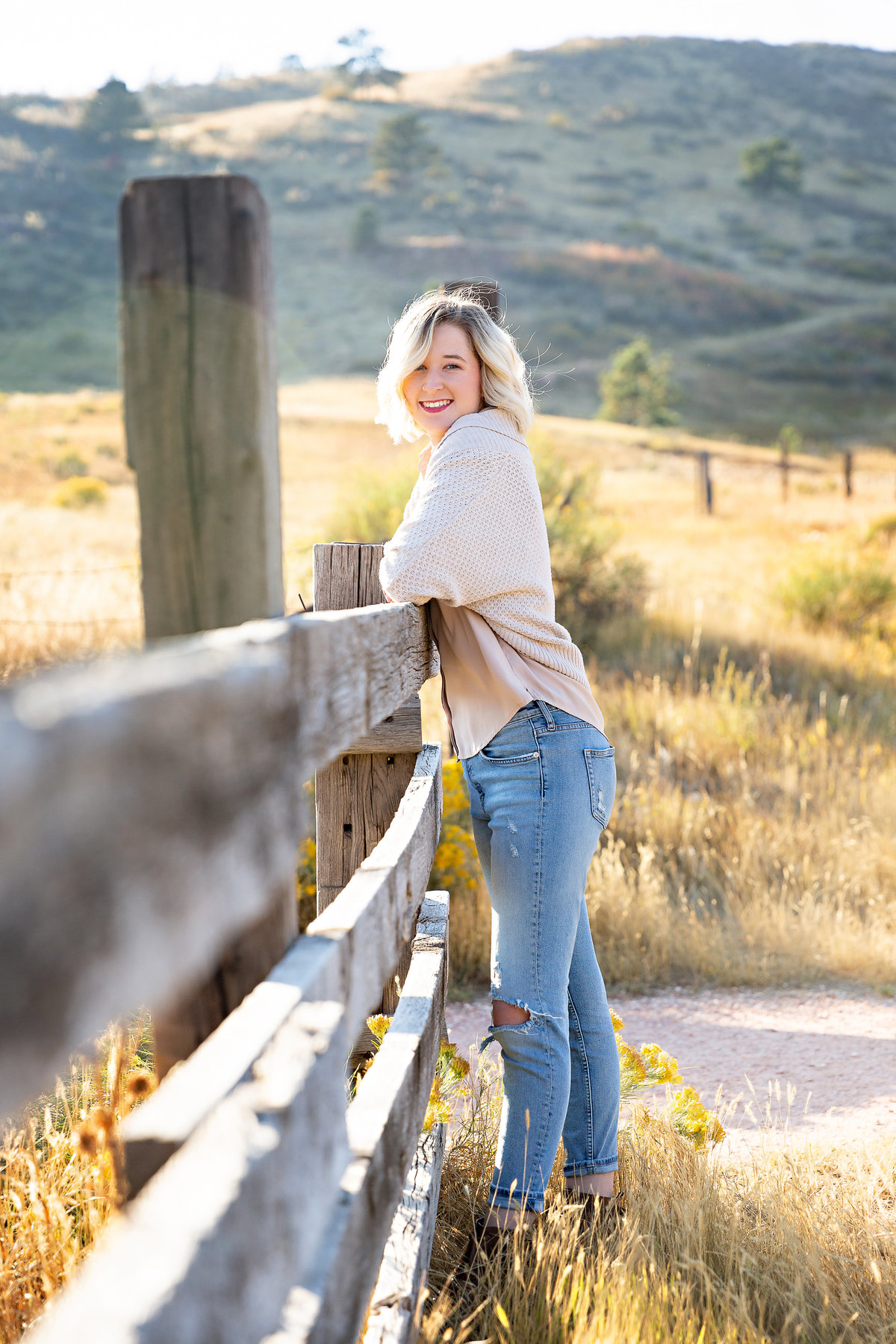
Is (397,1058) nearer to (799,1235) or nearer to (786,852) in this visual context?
(799,1235)

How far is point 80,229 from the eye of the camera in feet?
203

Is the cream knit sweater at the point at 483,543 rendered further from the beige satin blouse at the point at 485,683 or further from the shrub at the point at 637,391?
the shrub at the point at 637,391

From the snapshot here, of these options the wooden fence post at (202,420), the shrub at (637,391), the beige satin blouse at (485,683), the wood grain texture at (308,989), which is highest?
the shrub at (637,391)

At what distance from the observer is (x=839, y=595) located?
9.55 metres

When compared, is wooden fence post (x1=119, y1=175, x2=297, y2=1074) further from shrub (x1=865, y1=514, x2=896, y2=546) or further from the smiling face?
shrub (x1=865, y1=514, x2=896, y2=546)

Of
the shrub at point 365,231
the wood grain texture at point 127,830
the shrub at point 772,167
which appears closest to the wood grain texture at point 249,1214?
the wood grain texture at point 127,830

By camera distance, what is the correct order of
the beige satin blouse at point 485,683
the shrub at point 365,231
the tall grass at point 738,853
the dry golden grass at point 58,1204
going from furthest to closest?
the shrub at point 365,231 → the tall grass at point 738,853 → the beige satin blouse at point 485,683 → the dry golden grass at point 58,1204

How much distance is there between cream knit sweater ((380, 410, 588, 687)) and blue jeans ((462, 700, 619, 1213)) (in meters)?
0.20

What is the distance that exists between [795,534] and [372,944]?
14.9 m

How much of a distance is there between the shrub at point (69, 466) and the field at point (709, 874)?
806 centimetres

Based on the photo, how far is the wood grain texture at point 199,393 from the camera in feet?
3.55

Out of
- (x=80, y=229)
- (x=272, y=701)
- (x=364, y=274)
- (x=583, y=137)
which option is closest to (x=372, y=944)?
(x=272, y=701)

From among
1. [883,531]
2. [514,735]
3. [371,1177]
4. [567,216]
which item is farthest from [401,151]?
[371,1177]

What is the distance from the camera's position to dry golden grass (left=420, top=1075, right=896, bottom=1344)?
5.97ft
